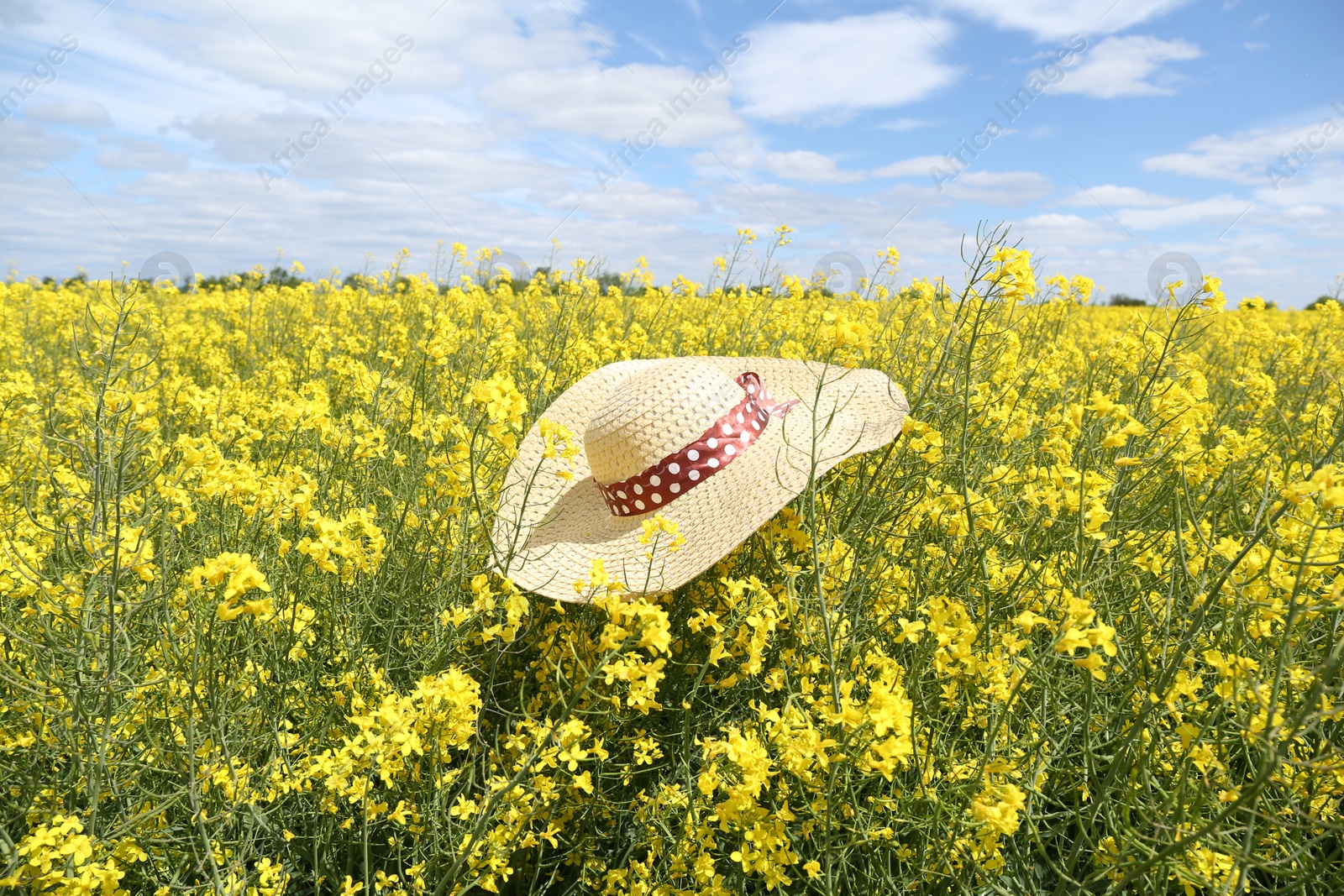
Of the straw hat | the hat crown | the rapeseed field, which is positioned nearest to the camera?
the rapeseed field

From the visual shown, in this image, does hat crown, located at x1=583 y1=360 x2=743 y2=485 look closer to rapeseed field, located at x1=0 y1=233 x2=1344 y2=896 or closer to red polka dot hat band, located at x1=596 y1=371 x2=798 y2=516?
red polka dot hat band, located at x1=596 y1=371 x2=798 y2=516

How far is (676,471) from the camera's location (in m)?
2.06

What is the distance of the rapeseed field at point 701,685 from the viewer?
126cm

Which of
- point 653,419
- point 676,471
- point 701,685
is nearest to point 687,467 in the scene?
point 676,471

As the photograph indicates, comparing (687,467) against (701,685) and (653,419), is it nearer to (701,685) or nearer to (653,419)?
(653,419)

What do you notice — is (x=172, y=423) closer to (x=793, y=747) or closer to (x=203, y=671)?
(x=203, y=671)

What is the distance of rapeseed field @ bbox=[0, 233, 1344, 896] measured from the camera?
A: 126 cm

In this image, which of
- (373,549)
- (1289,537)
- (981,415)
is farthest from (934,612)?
(373,549)

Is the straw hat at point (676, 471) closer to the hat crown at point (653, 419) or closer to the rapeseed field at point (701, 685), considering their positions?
the hat crown at point (653, 419)

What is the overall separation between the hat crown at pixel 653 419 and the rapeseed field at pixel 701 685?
33 centimetres

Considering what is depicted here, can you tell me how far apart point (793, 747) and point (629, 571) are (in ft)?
2.35

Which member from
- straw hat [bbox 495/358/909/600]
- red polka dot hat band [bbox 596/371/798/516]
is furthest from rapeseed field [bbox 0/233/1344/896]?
red polka dot hat band [bbox 596/371/798/516]

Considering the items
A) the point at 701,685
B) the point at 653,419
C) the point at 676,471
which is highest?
the point at 653,419

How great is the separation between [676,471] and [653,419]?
16 centimetres
